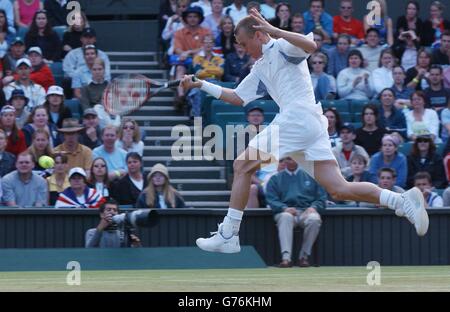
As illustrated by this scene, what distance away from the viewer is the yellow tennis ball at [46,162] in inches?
607

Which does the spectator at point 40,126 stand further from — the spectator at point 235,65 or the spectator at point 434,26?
the spectator at point 434,26

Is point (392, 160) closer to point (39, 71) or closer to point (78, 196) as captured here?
point (78, 196)

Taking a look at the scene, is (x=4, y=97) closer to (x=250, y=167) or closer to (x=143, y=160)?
(x=143, y=160)

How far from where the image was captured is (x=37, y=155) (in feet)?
51.0

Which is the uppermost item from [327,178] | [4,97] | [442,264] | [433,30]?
[433,30]

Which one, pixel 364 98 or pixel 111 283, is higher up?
pixel 364 98

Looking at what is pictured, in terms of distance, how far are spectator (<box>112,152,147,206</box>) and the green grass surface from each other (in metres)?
2.50

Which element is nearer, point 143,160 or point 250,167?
point 250,167

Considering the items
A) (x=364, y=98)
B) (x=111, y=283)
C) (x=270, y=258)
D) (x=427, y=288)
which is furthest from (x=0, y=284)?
(x=364, y=98)

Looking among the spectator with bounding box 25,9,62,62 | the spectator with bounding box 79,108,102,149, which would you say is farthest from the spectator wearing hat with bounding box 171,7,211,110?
the spectator with bounding box 79,108,102,149

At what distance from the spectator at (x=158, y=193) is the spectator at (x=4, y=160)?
1.76 m

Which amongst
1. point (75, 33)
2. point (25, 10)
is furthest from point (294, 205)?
point (25, 10)

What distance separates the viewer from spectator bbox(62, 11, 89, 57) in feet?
60.2
